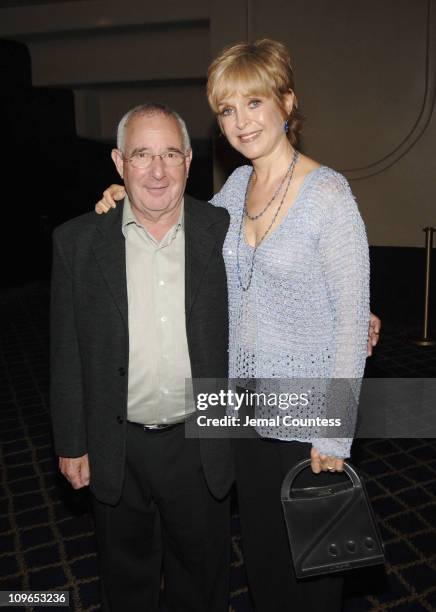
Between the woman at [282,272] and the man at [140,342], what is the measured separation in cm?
10

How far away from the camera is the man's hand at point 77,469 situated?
2.08m

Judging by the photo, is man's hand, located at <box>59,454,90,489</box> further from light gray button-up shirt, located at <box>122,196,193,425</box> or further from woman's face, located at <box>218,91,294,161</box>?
woman's face, located at <box>218,91,294,161</box>

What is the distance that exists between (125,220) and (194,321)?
0.41 metres

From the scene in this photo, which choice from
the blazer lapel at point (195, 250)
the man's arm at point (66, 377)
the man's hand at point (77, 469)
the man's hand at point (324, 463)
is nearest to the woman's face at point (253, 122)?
the blazer lapel at point (195, 250)

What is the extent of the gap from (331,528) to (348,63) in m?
5.99

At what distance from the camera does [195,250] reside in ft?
6.39

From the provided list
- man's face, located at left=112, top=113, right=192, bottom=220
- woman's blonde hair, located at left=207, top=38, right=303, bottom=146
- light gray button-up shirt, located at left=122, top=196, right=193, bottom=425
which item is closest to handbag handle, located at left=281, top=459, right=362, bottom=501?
light gray button-up shirt, located at left=122, top=196, right=193, bottom=425

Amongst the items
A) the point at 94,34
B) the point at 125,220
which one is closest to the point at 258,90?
the point at 125,220

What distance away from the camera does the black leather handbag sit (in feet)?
5.80

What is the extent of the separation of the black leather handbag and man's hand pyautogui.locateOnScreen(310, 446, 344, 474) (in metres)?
0.02

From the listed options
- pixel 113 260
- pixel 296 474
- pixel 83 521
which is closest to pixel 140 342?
pixel 113 260

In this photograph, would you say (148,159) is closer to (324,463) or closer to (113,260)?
(113,260)

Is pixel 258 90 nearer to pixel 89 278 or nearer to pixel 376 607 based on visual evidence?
pixel 89 278

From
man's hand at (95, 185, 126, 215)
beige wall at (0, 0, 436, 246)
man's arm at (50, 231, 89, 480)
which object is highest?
→ beige wall at (0, 0, 436, 246)
